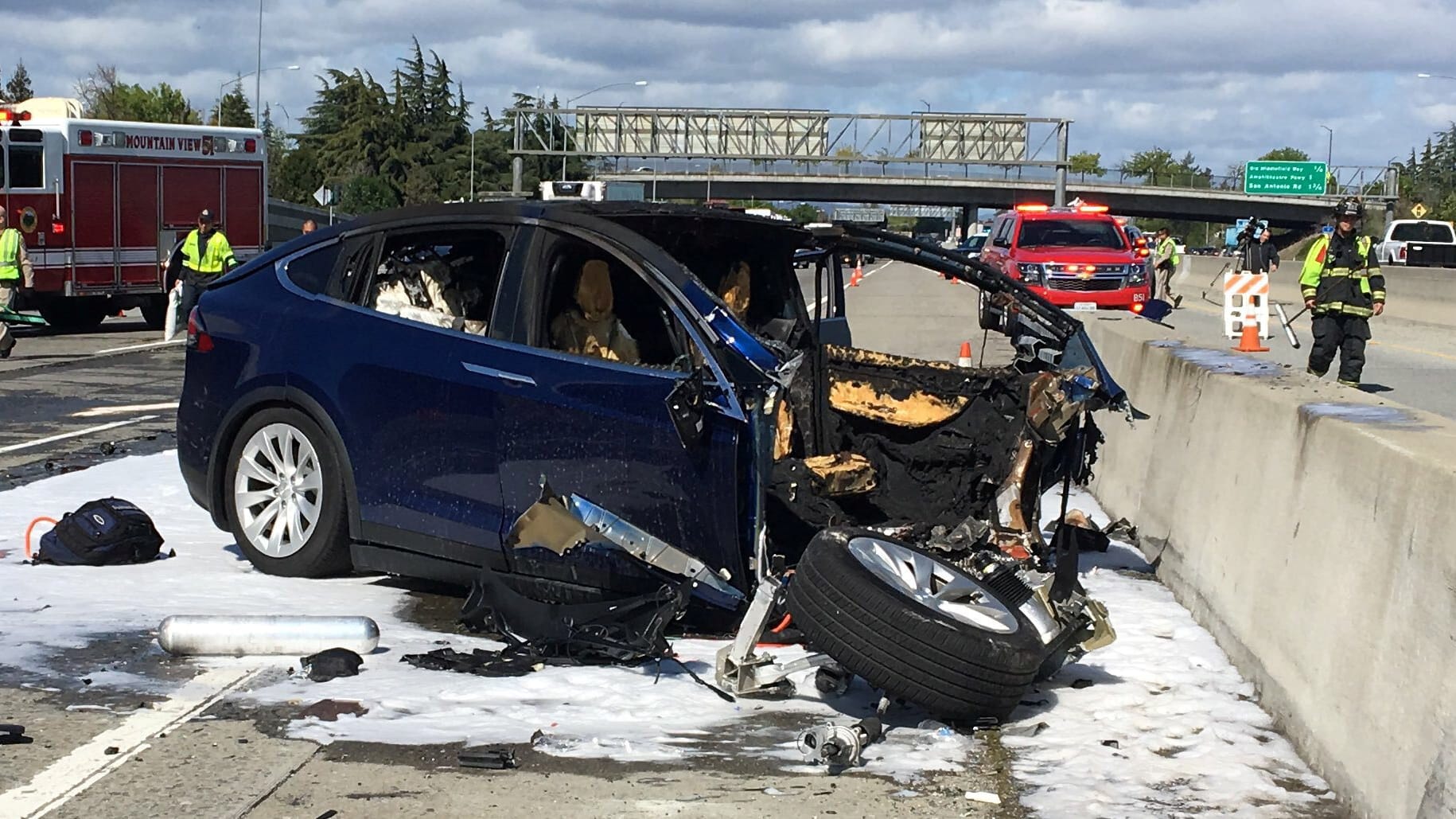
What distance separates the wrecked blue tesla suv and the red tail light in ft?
0.07

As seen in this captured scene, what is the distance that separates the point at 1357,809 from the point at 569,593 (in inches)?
116

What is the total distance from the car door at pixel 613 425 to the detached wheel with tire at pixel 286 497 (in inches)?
37.1

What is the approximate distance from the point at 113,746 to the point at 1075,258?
2323cm

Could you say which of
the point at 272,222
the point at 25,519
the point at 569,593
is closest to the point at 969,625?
the point at 569,593

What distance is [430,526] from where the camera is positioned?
6.59 meters

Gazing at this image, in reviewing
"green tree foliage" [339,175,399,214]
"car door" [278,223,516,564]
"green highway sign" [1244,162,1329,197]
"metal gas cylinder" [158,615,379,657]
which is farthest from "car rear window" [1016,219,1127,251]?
"green highway sign" [1244,162,1329,197]

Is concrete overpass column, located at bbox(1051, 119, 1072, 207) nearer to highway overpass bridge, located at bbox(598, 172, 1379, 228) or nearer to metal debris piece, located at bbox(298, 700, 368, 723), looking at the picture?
highway overpass bridge, located at bbox(598, 172, 1379, 228)

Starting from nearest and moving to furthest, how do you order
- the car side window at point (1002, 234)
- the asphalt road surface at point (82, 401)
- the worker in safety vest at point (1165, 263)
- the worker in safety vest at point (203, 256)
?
1. the asphalt road surface at point (82, 401)
2. the worker in safety vest at point (203, 256)
3. the car side window at point (1002, 234)
4. the worker in safety vest at point (1165, 263)

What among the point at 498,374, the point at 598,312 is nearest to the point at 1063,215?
the point at 598,312

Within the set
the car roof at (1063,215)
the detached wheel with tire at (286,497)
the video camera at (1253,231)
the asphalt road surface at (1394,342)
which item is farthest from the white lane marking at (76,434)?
the video camera at (1253,231)

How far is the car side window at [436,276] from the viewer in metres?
6.90

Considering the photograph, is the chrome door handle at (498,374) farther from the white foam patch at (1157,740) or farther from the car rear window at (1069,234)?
the car rear window at (1069,234)

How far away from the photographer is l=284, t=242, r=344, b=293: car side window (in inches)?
284

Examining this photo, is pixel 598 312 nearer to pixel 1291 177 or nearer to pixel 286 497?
pixel 286 497
